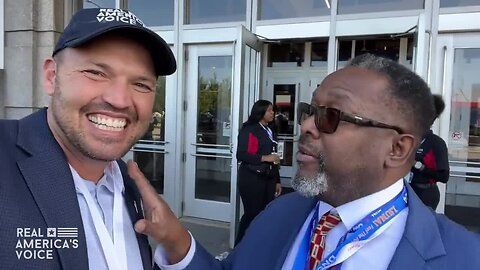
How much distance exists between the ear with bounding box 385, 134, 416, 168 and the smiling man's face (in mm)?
872

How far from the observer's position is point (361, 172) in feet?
4.32

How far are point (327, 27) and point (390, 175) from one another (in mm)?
4629

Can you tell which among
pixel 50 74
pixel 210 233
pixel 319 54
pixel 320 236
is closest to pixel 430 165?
pixel 210 233

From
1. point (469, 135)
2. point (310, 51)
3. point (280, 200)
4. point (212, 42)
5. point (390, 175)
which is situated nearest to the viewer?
point (390, 175)

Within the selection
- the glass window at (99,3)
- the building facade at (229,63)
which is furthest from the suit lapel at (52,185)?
the glass window at (99,3)

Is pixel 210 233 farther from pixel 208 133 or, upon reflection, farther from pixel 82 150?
pixel 82 150

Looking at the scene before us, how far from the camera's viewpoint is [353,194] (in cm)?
134

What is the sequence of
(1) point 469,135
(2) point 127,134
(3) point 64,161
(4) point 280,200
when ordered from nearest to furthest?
(3) point 64,161 → (2) point 127,134 → (4) point 280,200 → (1) point 469,135

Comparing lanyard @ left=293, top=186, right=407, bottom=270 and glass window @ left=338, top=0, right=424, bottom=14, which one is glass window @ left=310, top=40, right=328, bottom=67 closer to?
glass window @ left=338, top=0, right=424, bottom=14

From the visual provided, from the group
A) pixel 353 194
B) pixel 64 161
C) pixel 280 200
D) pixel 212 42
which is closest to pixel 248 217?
pixel 212 42

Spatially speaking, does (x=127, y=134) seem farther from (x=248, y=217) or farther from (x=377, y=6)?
(x=377, y=6)

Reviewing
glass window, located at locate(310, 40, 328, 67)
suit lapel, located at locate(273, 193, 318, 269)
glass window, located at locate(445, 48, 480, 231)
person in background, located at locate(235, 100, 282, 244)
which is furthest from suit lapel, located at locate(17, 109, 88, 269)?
glass window, located at locate(310, 40, 328, 67)

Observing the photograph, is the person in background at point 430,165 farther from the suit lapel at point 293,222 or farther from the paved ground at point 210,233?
the suit lapel at point 293,222

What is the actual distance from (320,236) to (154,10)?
5.96m
